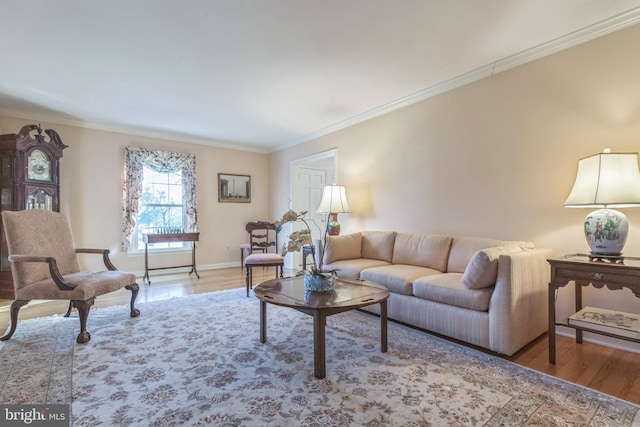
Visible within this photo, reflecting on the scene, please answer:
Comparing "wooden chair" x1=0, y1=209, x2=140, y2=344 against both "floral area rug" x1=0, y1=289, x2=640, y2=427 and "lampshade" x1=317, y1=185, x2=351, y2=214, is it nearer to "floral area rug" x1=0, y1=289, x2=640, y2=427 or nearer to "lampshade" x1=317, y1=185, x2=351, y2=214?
"floral area rug" x1=0, y1=289, x2=640, y2=427

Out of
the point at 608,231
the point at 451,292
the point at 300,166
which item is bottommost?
the point at 451,292

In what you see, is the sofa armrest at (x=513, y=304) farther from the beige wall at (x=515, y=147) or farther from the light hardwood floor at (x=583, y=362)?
the beige wall at (x=515, y=147)

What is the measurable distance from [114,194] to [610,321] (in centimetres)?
601

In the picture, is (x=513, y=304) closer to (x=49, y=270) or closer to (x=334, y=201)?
(x=334, y=201)

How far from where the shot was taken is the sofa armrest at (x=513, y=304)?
208 centimetres

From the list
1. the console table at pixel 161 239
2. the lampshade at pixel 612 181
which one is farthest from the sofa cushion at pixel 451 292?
the console table at pixel 161 239

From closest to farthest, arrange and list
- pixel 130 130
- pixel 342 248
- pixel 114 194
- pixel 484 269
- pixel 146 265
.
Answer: pixel 484 269 → pixel 342 248 → pixel 146 265 → pixel 114 194 → pixel 130 130

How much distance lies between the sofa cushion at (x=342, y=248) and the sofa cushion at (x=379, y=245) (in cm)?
8

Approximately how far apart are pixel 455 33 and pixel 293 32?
4.20 feet

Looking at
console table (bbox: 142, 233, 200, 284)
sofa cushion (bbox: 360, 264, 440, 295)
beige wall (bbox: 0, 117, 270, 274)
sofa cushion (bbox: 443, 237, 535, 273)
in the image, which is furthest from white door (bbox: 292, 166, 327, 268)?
sofa cushion (bbox: 443, 237, 535, 273)

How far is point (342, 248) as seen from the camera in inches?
146

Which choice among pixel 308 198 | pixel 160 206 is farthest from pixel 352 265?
pixel 160 206

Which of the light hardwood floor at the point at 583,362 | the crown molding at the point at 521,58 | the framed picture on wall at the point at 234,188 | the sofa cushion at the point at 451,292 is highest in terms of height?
the crown molding at the point at 521,58

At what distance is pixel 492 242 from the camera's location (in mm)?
2809
